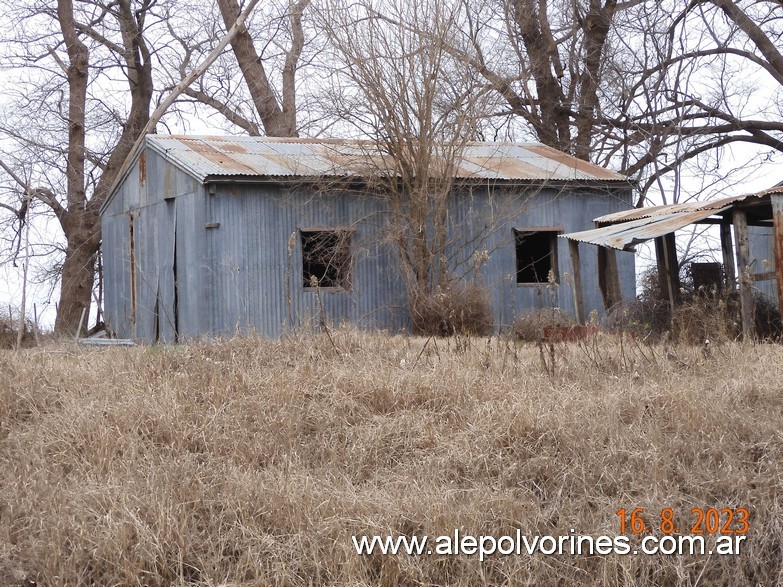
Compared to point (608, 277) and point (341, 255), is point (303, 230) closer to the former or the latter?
point (341, 255)

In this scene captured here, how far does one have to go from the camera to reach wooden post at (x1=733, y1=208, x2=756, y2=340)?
1163 centimetres

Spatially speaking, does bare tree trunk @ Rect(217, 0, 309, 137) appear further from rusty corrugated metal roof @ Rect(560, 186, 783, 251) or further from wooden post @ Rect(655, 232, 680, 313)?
rusty corrugated metal roof @ Rect(560, 186, 783, 251)

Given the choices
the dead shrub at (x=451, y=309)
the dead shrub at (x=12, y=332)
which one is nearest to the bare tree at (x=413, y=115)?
the dead shrub at (x=451, y=309)

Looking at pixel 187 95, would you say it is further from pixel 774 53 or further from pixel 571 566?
pixel 571 566

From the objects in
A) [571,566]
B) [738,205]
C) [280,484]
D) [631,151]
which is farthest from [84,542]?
[631,151]

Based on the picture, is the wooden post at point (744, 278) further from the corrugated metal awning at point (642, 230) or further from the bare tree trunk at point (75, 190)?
the bare tree trunk at point (75, 190)

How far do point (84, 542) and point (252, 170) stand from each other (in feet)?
34.5

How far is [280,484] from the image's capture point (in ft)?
20.7

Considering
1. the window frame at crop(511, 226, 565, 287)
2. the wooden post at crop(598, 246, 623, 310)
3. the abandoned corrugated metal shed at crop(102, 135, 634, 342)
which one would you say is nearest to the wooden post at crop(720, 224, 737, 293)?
the wooden post at crop(598, 246, 623, 310)

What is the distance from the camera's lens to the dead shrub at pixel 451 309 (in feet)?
50.0

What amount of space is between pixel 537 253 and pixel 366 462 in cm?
1283

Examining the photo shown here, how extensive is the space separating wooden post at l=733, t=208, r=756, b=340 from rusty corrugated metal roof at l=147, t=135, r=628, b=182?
5271mm

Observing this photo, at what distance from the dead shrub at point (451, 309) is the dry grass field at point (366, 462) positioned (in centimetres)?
604

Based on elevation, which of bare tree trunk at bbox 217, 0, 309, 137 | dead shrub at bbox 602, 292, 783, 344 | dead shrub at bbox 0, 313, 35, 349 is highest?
bare tree trunk at bbox 217, 0, 309, 137
